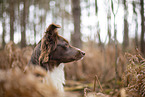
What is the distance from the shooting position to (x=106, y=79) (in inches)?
183

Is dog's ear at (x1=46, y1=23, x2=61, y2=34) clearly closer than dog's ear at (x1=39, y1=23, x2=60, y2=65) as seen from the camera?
Yes

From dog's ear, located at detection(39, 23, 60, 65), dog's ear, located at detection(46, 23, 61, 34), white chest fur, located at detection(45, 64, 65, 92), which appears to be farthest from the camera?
white chest fur, located at detection(45, 64, 65, 92)

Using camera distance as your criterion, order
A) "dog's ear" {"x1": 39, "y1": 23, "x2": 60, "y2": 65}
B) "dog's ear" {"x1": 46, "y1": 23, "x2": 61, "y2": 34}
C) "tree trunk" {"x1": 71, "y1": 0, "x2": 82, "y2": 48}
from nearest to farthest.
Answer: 1. "dog's ear" {"x1": 46, "y1": 23, "x2": 61, "y2": 34}
2. "dog's ear" {"x1": 39, "y1": 23, "x2": 60, "y2": 65}
3. "tree trunk" {"x1": 71, "y1": 0, "x2": 82, "y2": 48}

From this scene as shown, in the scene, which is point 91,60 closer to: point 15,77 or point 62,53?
point 62,53

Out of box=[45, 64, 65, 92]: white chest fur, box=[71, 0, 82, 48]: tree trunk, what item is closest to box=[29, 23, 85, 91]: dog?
box=[45, 64, 65, 92]: white chest fur

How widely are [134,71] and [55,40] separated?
1603mm

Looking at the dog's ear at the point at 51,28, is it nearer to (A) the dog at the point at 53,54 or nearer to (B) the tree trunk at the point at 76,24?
(A) the dog at the point at 53,54

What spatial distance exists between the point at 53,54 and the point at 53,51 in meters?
0.06

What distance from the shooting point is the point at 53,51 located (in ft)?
8.18

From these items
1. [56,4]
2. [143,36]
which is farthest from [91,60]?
[56,4]

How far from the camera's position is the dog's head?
2294 millimetres

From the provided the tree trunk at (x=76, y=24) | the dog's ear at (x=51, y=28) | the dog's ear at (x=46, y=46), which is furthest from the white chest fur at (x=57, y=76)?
the tree trunk at (x=76, y=24)

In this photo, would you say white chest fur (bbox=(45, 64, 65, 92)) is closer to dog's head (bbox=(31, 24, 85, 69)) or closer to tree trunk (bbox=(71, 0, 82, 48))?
dog's head (bbox=(31, 24, 85, 69))

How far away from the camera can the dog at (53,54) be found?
7.54ft
